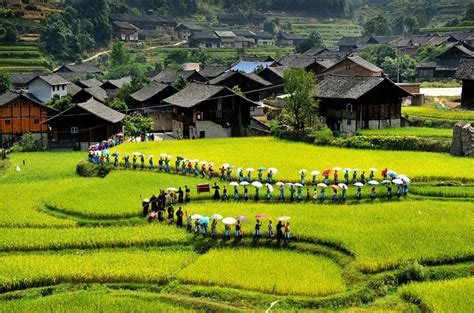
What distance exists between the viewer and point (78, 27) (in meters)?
113

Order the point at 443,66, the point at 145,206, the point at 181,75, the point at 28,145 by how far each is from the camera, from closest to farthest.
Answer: the point at 145,206 < the point at 28,145 < the point at 181,75 < the point at 443,66

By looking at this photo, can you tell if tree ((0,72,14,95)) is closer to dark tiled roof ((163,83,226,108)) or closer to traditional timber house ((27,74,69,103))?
traditional timber house ((27,74,69,103))

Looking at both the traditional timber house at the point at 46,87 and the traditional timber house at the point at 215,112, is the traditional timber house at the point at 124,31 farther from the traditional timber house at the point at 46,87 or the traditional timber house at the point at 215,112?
the traditional timber house at the point at 215,112

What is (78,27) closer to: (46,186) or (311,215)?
(46,186)

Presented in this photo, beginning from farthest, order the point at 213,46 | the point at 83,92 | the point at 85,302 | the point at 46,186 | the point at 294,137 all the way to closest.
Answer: the point at 213,46 → the point at 83,92 → the point at 294,137 → the point at 46,186 → the point at 85,302

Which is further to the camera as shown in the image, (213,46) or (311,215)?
(213,46)

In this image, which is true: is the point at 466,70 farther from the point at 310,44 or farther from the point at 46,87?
the point at 310,44

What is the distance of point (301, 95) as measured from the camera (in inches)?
1893

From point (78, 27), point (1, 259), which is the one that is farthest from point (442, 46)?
point (1, 259)

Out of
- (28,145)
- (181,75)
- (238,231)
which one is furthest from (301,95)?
(181,75)

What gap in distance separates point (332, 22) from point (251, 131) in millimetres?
113644

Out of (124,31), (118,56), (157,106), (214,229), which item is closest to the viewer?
(214,229)

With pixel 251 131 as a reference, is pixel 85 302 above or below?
below

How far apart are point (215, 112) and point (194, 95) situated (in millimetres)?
3096
